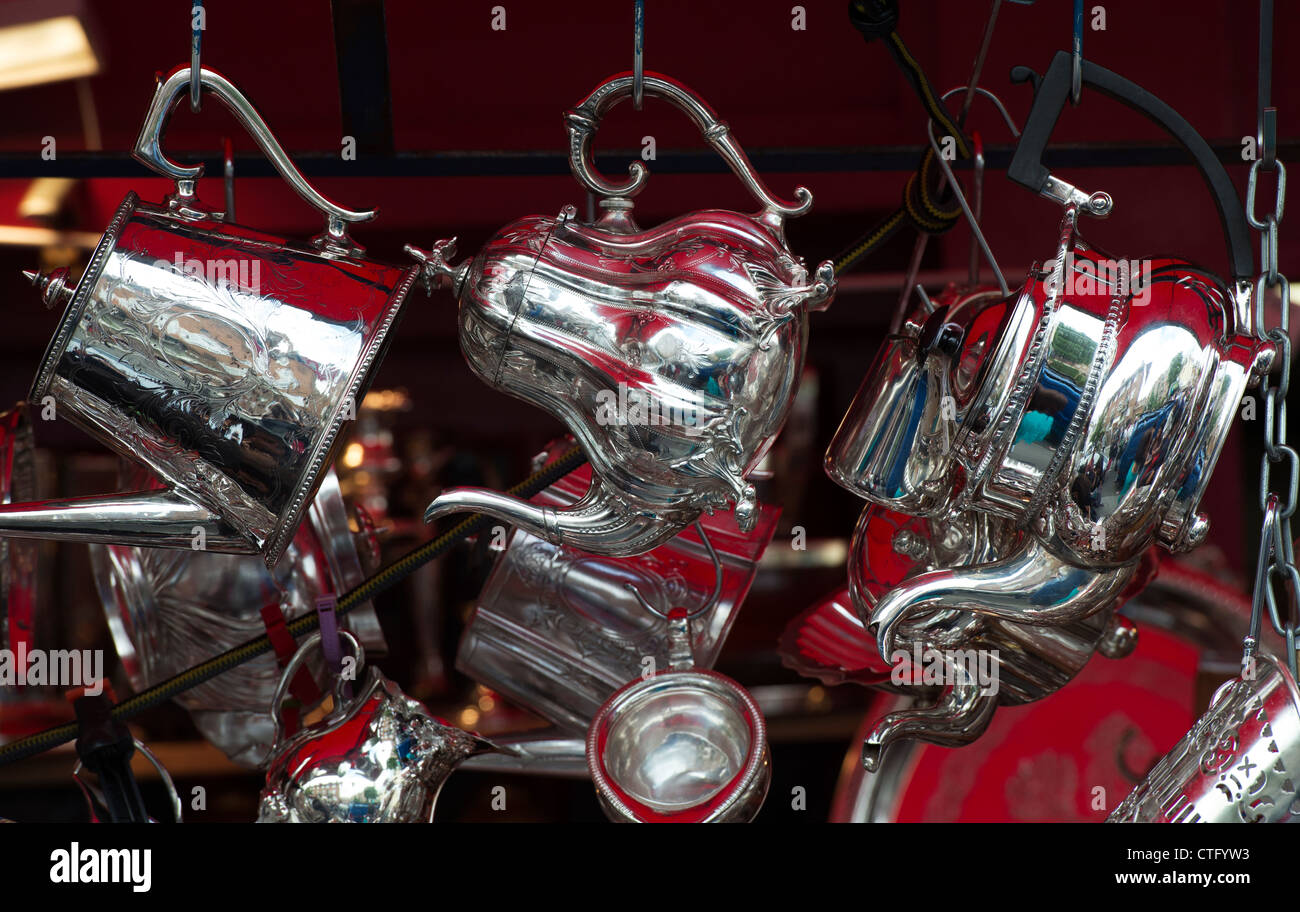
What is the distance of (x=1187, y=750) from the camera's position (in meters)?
0.69

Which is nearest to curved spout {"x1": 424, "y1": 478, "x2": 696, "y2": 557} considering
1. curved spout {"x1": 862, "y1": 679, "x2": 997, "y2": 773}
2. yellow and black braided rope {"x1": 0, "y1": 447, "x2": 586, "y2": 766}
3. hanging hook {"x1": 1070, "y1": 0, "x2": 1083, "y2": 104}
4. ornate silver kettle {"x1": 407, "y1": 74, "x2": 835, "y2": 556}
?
ornate silver kettle {"x1": 407, "y1": 74, "x2": 835, "y2": 556}

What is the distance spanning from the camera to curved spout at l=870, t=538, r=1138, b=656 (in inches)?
27.0

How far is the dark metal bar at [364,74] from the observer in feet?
2.55

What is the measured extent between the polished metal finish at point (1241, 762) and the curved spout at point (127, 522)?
546 mm

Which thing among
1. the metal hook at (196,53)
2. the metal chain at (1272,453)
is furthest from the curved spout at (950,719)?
the metal hook at (196,53)

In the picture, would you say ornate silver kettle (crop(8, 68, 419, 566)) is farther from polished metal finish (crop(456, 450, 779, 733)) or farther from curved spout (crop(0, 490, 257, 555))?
polished metal finish (crop(456, 450, 779, 733))

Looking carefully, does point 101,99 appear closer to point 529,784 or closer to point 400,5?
point 400,5

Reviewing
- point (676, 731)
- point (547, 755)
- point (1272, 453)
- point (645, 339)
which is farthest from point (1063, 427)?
point (547, 755)

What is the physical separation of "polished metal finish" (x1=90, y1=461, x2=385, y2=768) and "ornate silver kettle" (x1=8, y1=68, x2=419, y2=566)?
0.16m

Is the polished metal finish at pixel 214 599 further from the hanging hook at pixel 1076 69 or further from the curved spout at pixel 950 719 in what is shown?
the hanging hook at pixel 1076 69

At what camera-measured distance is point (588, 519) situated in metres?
0.72

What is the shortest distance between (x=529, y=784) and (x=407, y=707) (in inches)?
21.1

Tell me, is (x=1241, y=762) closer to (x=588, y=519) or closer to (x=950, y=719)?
(x=950, y=719)
